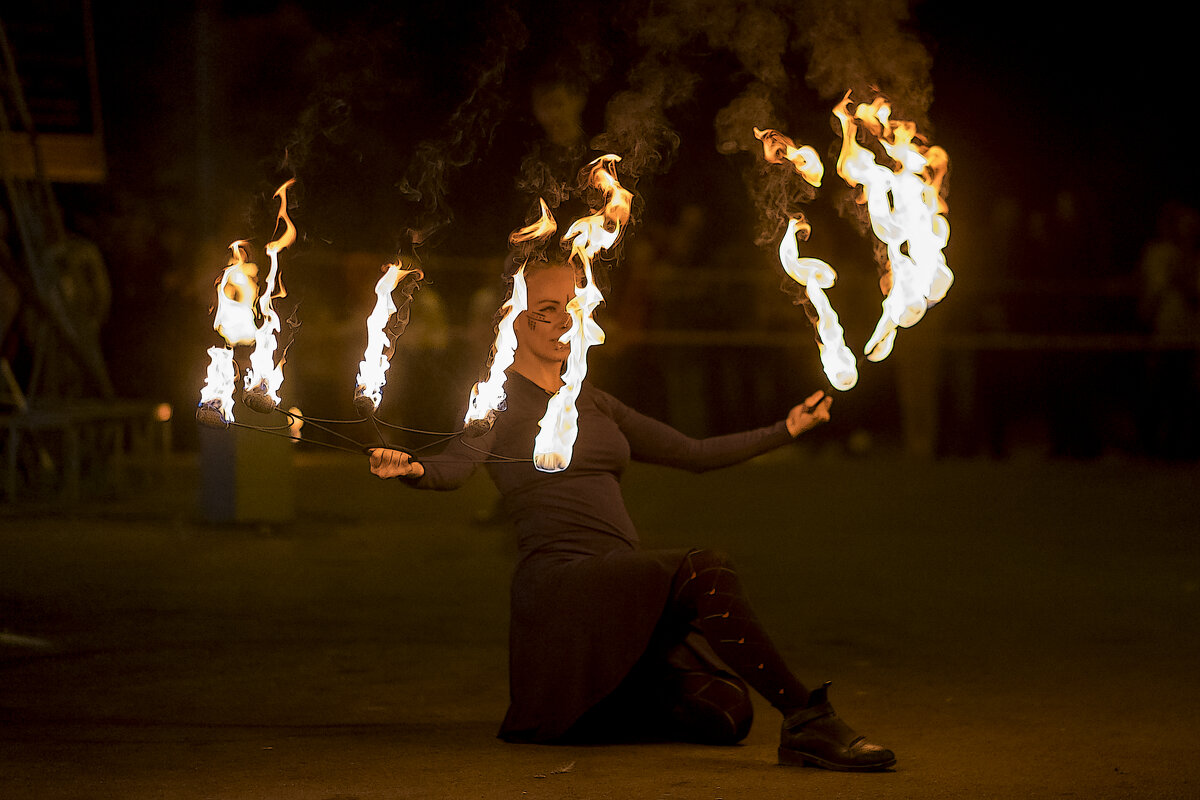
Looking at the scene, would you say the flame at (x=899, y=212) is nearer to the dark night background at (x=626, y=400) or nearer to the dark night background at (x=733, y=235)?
the dark night background at (x=626, y=400)

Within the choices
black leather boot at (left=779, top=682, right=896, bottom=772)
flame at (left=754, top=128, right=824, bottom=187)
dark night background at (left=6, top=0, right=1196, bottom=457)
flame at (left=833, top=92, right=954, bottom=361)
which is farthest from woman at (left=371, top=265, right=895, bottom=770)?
dark night background at (left=6, top=0, right=1196, bottom=457)

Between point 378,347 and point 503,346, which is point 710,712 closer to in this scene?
point 503,346

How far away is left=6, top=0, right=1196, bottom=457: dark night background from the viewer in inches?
550

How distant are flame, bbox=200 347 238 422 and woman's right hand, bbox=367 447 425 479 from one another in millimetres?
436

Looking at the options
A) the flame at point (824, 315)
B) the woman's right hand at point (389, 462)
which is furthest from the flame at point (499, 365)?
the flame at point (824, 315)

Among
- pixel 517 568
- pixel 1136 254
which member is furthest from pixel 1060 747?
pixel 1136 254

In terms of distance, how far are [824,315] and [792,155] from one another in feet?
1.85

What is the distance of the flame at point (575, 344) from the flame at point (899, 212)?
0.87 m

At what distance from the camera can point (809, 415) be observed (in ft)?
18.3

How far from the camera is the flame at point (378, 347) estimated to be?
4887 millimetres

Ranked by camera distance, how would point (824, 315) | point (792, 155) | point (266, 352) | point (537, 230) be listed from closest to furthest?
point (266, 352), point (537, 230), point (824, 315), point (792, 155)

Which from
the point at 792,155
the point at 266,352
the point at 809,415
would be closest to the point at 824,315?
the point at 809,415

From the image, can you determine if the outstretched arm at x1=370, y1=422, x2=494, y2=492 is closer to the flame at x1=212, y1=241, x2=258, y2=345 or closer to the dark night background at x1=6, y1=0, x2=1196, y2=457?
the flame at x1=212, y1=241, x2=258, y2=345

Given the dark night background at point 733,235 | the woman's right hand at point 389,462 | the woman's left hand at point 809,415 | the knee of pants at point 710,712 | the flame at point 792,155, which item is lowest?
the knee of pants at point 710,712
